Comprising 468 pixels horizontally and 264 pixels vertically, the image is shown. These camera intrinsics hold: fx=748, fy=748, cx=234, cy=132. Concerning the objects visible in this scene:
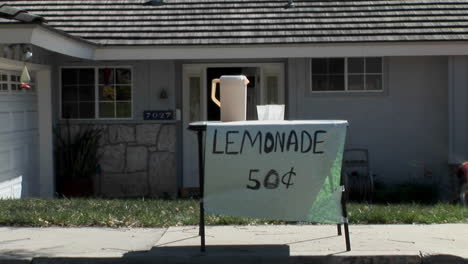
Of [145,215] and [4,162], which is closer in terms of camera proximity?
[145,215]

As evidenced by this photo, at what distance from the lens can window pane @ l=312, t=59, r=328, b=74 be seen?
13797mm

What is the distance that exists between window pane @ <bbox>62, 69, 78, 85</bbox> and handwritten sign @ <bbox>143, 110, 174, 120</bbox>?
4.88ft

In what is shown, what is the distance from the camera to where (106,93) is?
13.9 meters

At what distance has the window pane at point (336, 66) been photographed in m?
13.8

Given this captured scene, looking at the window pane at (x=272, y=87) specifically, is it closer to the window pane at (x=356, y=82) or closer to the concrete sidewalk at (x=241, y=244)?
the window pane at (x=356, y=82)

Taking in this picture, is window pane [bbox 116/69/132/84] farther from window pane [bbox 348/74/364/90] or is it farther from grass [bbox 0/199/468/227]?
window pane [bbox 348/74/364/90]

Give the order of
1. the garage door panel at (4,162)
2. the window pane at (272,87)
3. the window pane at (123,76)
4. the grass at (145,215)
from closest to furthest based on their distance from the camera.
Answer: the grass at (145,215), the garage door panel at (4,162), the window pane at (123,76), the window pane at (272,87)

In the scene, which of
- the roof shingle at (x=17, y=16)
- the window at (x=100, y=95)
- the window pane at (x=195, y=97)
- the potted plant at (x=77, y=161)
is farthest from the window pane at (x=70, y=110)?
the roof shingle at (x=17, y=16)

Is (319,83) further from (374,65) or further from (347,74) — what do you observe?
(374,65)

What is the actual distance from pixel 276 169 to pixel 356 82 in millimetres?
6551

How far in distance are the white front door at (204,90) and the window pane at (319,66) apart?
0.59 m

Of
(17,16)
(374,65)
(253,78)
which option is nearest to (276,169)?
(17,16)

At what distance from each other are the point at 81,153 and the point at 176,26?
2.86 meters

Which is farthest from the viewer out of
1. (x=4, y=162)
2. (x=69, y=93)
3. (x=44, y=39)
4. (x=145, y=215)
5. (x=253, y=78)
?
(x=253, y=78)
